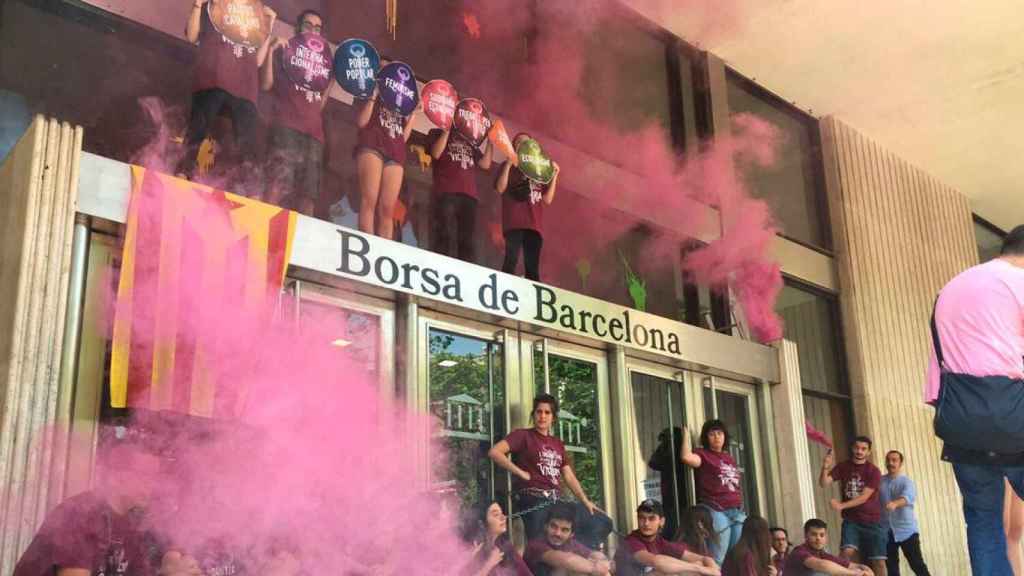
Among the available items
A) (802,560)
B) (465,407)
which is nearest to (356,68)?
(465,407)

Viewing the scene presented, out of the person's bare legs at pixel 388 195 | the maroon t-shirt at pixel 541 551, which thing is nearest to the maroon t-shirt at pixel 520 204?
the person's bare legs at pixel 388 195

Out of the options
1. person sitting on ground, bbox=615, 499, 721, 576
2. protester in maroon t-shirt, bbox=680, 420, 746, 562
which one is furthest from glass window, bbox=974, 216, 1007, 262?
person sitting on ground, bbox=615, 499, 721, 576

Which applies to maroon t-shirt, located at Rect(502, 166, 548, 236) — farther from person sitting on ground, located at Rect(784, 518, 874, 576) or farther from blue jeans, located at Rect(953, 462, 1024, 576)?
blue jeans, located at Rect(953, 462, 1024, 576)

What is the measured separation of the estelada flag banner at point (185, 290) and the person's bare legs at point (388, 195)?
1214 millimetres

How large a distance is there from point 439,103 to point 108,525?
381 cm

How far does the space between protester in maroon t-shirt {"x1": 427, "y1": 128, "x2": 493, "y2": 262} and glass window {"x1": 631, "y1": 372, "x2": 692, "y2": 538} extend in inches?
72.5

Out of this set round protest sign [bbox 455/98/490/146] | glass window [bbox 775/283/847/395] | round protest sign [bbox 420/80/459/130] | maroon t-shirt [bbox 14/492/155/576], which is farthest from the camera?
glass window [bbox 775/283/847/395]

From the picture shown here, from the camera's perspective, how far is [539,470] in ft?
20.5

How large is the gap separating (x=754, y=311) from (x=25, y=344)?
→ 701 cm

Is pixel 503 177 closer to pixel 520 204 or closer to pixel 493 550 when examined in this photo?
pixel 520 204

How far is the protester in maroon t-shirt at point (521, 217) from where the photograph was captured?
7.25 metres

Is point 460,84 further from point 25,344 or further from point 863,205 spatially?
point 863,205

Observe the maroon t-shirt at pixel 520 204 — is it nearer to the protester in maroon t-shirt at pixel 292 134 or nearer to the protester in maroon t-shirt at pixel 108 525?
the protester in maroon t-shirt at pixel 292 134

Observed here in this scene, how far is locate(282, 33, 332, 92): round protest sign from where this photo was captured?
6.05 meters
